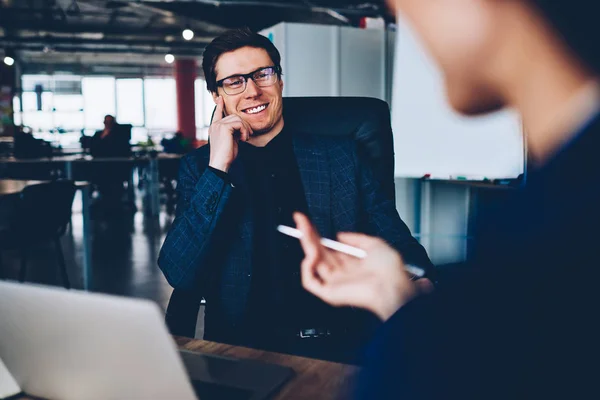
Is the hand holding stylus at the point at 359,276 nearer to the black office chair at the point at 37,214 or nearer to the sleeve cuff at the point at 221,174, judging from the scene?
the sleeve cuff at the point at 221,174

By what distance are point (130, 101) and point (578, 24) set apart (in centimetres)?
1947

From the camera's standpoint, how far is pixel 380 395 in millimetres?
637

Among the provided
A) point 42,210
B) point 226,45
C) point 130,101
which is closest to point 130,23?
point 130,101

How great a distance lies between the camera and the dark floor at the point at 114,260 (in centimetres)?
466

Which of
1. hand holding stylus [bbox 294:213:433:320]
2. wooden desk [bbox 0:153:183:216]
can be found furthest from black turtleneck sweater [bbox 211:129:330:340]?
wooden desk [bbox 0:153:183:216]

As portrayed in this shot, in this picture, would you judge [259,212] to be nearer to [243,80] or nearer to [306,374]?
[243,80]

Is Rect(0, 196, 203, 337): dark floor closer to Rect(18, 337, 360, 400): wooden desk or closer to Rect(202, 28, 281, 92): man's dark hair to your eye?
Rect(202, 28, 281, 92): man's dark hair

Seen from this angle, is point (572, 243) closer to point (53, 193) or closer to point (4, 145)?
point (53, 193)

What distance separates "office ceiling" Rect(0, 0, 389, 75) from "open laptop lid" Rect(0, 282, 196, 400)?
5.92 meters

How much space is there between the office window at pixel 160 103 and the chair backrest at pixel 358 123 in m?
17.5

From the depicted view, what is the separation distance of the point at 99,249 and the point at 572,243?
20.2ft

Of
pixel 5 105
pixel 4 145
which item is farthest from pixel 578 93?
pixel 5 105

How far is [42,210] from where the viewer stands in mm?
4094

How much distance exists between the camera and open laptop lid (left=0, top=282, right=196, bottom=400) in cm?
70
